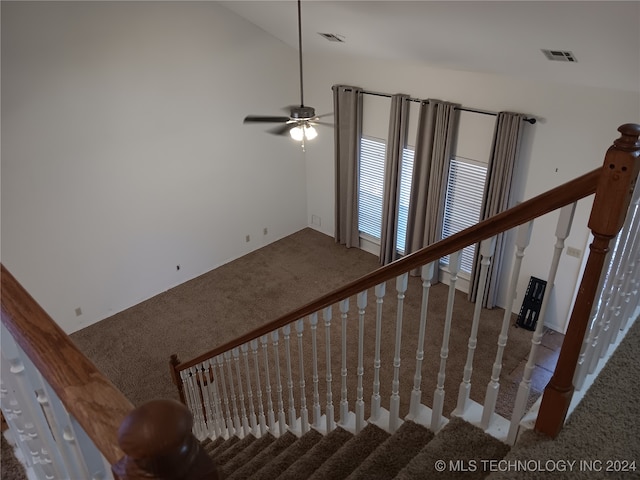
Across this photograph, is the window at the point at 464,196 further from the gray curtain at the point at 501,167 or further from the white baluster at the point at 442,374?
the white baluster at the point at 442,374

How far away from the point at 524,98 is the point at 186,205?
181 inches

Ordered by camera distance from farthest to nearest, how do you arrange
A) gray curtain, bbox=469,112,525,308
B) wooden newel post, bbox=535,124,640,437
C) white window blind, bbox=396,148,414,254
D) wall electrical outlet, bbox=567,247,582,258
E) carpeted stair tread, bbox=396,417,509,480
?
1. white window blind, bbox=396,148,414,254
2. gray curtain, bbox=469,112,525,308
3. wall electrical outlet, bbox=567,247,582,258
4. carpeted stair tread, bbox=396,417,509,480
5. wooden newel post, bbox=535,124,640,437

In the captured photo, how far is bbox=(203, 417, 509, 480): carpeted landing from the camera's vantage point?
77.2 inches

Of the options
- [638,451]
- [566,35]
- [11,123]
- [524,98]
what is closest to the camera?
[638,451]

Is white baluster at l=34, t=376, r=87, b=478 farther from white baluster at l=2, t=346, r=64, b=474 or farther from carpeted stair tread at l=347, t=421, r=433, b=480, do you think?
carpeted stair tread at l=347, t=421, r=433, b=480

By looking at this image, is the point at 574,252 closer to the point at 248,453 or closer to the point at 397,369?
the point at 397,369

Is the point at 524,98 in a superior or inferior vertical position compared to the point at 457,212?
superior

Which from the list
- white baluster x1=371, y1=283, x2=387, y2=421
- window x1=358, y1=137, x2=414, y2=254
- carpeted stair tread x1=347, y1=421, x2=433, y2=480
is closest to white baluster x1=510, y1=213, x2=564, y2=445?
carpeted stair tread x1=347, y1=421, x2=433, y2=480

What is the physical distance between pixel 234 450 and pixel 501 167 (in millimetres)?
4305

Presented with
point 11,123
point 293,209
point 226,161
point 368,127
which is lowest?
point 293,209

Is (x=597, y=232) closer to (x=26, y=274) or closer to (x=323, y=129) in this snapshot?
(x=26, y=274)

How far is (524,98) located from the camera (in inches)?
217

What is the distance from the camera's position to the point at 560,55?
438 centimetres

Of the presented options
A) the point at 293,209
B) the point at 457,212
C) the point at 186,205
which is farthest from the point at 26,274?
the point at 457,212
